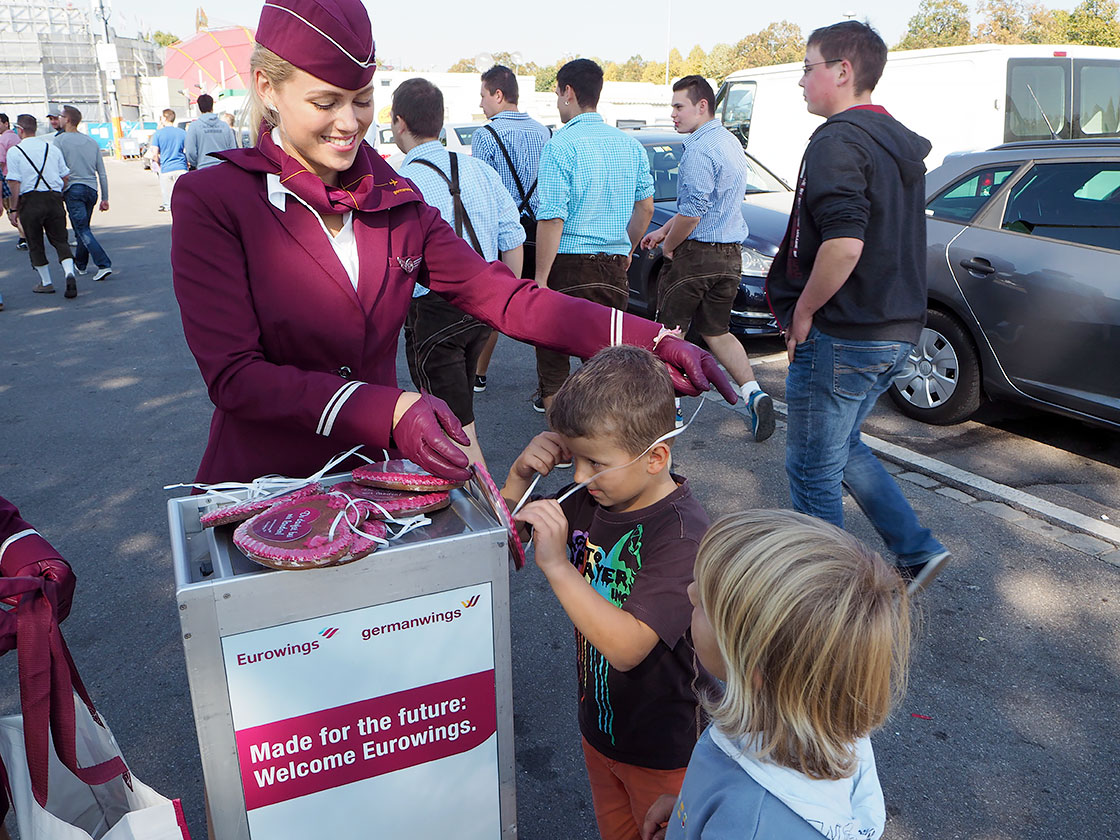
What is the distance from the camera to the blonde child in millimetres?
1234

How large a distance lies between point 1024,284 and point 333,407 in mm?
4385

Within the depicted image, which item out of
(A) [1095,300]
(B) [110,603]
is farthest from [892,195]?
(B) [110,603]

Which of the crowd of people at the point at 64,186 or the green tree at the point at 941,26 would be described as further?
the green tree at the point at 941,26

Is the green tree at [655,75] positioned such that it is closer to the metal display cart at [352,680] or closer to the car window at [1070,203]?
the car window at [1070,203]

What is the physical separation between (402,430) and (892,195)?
2297 mm

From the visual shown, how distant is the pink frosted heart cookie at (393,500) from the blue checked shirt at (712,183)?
4209 millimetres

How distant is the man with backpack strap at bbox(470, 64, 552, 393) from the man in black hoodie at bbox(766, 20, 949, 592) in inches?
99.7

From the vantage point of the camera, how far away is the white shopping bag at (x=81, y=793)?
1.61 meters

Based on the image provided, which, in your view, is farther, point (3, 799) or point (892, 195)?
point (892, 195)

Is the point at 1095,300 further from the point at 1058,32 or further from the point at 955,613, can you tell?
the point at 1058,32

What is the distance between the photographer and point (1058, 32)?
37.7 meters

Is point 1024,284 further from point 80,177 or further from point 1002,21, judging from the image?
point 1002,21

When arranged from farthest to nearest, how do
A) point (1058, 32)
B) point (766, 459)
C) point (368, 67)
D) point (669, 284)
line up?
1. point (1058, 32)
2. point (669, 284)
3. point (766, 459)
4. point (368, 67)

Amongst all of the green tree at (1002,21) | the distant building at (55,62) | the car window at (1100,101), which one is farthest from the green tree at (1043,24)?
the distant building at (55,62)
